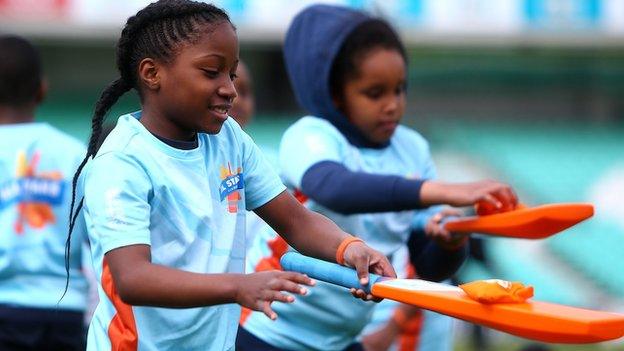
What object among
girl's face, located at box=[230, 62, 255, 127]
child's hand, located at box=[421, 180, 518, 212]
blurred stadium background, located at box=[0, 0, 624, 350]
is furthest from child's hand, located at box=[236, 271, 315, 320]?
blurred stadium background, located at box=[0, 0, 624, 350]

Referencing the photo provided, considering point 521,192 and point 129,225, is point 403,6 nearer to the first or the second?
point 521,192

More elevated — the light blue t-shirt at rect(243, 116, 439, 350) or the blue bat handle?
the blue bat handle

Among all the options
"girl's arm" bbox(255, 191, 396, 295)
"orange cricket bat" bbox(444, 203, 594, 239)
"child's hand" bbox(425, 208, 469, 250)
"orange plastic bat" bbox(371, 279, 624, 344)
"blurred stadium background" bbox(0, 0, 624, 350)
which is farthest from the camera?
"blurred stadium background" bbox(0, 0, 624, 350)

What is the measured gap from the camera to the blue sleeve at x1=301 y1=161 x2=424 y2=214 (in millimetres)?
4418

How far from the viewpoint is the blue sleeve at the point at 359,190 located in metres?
4.42

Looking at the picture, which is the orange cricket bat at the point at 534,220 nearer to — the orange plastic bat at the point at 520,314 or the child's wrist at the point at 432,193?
the child's wrist at the point at 432,193

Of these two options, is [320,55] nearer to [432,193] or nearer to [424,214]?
[424,214]

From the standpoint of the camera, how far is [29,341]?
562 centimetres

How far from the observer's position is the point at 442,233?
4883mm

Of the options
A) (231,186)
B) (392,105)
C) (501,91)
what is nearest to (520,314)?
(231,186)

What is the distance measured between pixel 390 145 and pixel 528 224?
1.00m

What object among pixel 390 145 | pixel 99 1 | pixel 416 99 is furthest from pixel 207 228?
pixel 416 99

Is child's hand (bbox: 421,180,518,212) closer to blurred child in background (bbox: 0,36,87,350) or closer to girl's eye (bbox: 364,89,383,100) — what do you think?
girl's eye (bbox: 364,89,383,100)

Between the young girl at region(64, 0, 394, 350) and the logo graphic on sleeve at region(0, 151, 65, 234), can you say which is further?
the logo graphic on sleeve at region(0, 151, 65, 234)
